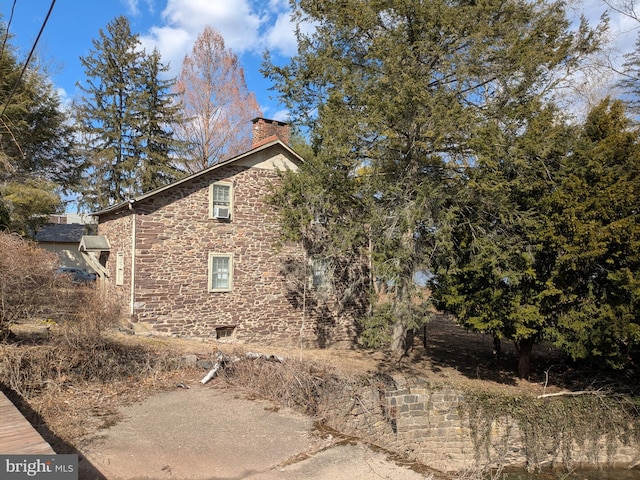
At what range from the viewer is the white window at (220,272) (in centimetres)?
1496

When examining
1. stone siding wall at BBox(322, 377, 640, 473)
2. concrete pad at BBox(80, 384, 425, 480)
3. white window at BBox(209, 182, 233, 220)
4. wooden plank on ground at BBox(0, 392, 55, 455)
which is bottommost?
stone siding wall at BBox(322, 377, 640, 473)

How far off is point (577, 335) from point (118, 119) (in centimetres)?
2813

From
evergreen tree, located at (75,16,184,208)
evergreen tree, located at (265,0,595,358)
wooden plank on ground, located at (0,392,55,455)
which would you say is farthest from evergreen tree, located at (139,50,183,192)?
wooden plank on ground, located at (0,392,55,455)

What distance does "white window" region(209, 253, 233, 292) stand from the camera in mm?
14961

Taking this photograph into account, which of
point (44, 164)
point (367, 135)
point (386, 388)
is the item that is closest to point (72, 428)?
point (386, 388)

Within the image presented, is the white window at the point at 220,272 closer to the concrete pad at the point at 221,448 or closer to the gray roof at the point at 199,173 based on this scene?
the gray roof at the point at 199,173

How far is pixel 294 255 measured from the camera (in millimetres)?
16391

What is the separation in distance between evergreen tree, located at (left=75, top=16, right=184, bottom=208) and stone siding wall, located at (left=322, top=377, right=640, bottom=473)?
23.2 m

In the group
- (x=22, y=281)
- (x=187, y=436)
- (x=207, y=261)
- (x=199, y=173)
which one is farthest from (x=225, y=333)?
(x=187, y=436)

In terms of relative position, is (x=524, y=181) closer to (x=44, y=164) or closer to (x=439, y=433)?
(x=439, y=433)

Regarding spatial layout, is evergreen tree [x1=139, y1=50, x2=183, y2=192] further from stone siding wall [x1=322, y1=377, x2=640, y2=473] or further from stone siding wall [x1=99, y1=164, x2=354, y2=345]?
stone siding wall [x1=322, y1=377, x2=640, y2=473]

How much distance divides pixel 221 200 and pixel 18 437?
1117 cm

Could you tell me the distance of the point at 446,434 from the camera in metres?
9.81

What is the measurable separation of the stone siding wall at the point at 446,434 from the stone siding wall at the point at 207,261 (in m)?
6.98
